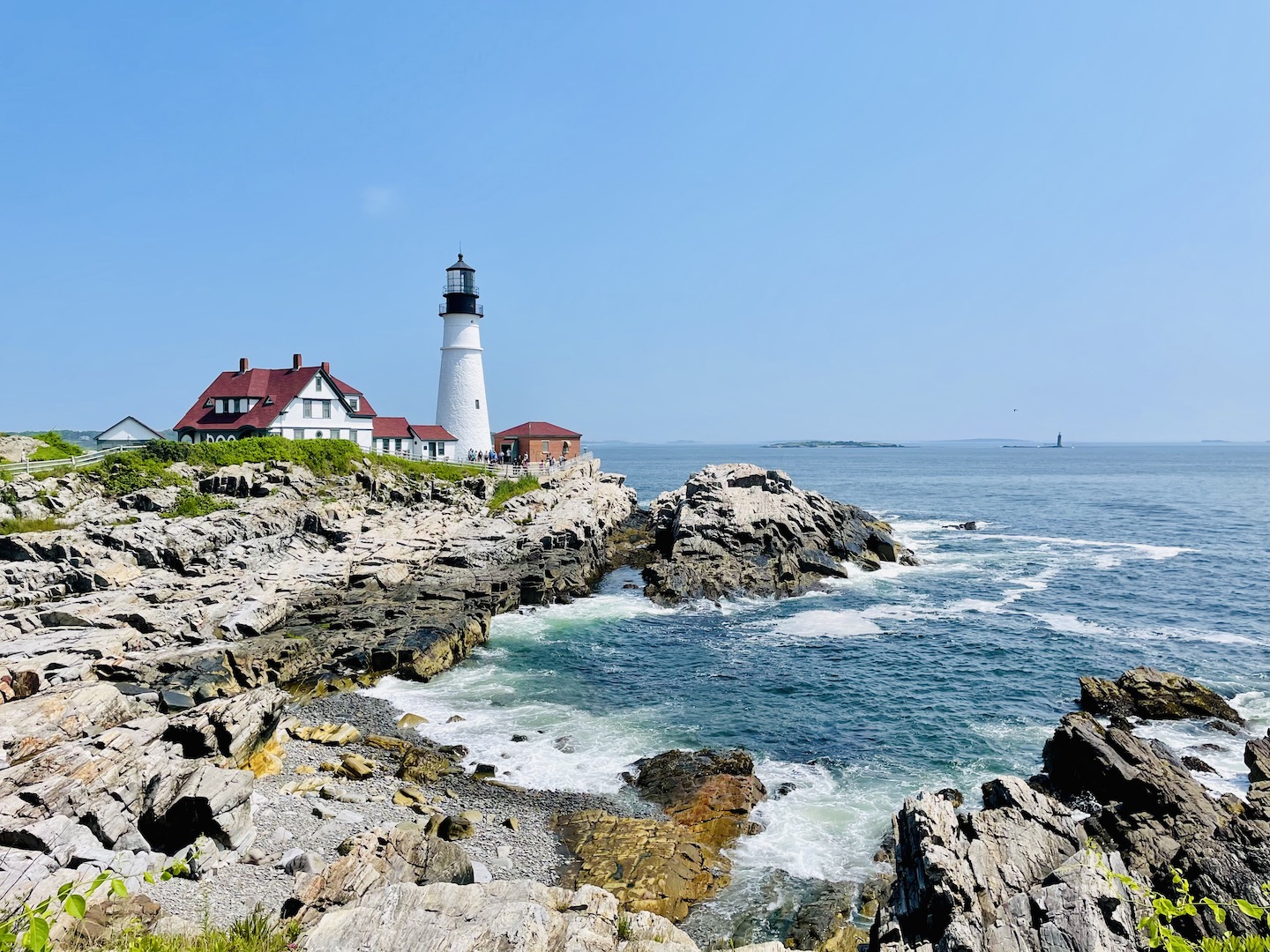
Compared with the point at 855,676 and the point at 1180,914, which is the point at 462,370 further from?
the point at 1180,914

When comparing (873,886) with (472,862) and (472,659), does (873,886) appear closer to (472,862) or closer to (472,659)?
(472,862)

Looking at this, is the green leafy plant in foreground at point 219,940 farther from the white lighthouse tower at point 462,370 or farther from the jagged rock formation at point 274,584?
the white lighthouse tower at point 462,370

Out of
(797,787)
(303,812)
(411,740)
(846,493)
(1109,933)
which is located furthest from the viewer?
(846,493)

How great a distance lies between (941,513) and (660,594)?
5164cm

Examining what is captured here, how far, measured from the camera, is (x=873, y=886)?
15.0 meters

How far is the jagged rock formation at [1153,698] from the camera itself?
22.9 meters

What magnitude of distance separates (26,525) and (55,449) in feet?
43.6

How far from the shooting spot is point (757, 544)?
150 feet

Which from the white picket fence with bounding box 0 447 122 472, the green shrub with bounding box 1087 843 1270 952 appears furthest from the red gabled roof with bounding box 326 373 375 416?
the green shrub with bounding box 1087 843 1270 952

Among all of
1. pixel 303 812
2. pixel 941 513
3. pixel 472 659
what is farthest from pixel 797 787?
pixel 941 513

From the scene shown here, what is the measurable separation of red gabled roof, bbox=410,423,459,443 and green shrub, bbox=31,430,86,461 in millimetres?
26335

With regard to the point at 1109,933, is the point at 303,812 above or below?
below

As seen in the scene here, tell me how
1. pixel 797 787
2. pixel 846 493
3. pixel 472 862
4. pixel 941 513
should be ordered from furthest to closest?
pixel 846 493, pixel 941 513, pixel 797 787, pixel 472 862

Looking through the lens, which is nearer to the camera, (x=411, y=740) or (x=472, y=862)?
(x=472, y=862)
